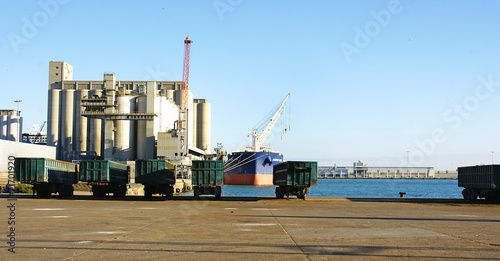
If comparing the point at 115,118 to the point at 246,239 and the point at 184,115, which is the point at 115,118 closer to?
the point at 184,115

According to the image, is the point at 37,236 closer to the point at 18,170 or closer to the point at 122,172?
the point at 18,170

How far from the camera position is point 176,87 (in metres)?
164

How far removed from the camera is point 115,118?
126 m

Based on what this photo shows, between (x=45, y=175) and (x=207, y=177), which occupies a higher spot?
(x=45, y=175)

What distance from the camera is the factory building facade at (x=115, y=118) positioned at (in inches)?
4985

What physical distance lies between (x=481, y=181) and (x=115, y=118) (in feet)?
332

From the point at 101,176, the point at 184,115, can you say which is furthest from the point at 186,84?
the point at 101,176

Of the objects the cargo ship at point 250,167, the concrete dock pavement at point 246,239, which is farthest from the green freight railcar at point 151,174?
the cargo ship at point 250,167

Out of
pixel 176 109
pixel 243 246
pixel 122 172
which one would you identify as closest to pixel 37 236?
pixel 243 246

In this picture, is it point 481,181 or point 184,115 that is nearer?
point 481,181

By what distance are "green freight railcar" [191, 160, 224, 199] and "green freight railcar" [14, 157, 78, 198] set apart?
12189mm

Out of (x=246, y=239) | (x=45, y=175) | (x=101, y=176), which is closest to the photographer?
(x=246, y=239)

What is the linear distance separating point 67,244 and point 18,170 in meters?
29.0

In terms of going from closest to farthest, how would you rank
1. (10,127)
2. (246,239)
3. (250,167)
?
(246,239), (250,167), (10,127)
